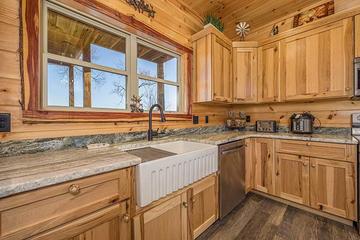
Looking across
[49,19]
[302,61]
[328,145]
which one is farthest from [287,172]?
[49,19]

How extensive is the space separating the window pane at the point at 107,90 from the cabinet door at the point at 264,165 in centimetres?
182

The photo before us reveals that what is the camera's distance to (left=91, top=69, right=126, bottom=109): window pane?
4.90 feet

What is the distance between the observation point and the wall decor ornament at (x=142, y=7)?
165 centimetres

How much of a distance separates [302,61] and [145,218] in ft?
8.14

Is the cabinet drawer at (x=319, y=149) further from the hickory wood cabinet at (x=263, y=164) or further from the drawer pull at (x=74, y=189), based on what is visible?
the drawer pull at (x=74, y=189)

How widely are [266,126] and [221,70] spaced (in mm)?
1116

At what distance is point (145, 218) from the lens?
100cm

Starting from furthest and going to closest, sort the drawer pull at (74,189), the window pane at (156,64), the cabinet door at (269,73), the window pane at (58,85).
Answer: the cabinet door at (269,73) → the window pane at (156,64) → the window pane at (58,85) → the drawer pull at (74,189)

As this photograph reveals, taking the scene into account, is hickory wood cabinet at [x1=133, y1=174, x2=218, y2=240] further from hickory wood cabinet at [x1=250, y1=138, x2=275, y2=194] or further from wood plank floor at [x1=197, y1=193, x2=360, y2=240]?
hickory wood cabinet at [x1=250, y1=138, x2=275, y2=194]

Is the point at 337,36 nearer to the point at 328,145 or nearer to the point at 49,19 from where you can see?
the point at 328,145

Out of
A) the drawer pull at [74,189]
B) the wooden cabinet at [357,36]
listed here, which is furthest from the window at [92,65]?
the wooden cabinet at [357,36]

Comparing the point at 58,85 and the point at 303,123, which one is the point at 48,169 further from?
the point at 303,123

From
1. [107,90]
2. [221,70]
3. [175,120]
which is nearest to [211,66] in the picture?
[221,70]

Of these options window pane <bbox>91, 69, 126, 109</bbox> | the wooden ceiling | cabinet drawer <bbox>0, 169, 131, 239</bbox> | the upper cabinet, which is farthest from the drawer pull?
the wooden ceiling
